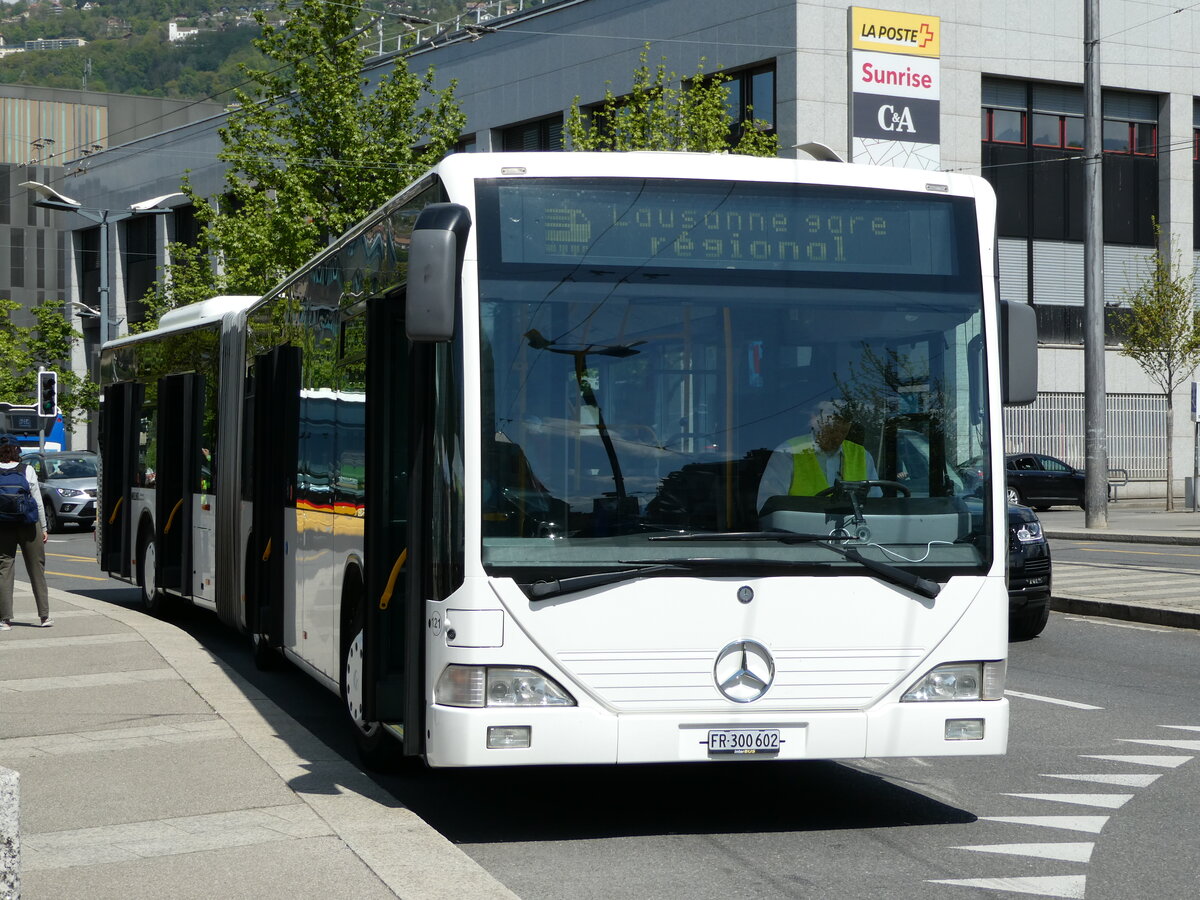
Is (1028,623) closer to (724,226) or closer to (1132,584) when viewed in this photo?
(1132,584)

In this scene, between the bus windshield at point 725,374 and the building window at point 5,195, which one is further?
the building window at point 5,195

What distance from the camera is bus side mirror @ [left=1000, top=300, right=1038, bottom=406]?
7.33 metres

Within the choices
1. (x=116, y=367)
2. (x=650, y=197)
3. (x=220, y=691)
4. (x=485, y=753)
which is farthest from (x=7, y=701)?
(x=116, y=367)

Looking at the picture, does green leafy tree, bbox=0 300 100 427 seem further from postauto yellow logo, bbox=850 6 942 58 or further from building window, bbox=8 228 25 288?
building window, bbox=8 228 25 288

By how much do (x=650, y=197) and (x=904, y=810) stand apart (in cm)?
293

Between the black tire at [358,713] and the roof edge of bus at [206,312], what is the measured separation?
514 centimetres

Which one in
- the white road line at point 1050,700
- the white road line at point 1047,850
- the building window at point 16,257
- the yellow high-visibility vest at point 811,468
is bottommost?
the white road line at point 1050,700

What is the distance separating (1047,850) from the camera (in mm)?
6648

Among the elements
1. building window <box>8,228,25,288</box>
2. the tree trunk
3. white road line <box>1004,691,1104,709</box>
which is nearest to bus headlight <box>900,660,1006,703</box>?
white road line <box>1004,691,1104,709</box>

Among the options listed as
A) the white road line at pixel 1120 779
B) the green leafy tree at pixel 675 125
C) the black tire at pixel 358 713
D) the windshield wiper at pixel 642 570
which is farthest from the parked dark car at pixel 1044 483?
the windshield wiper at pixel 642 570

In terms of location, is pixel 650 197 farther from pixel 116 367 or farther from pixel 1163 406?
pixel 1163 406

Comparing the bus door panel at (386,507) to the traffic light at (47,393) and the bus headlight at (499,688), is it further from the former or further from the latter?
the traffic light at (47,393)

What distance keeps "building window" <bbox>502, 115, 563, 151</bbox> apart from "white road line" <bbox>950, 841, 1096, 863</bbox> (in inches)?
1469

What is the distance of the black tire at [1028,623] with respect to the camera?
1398cm
